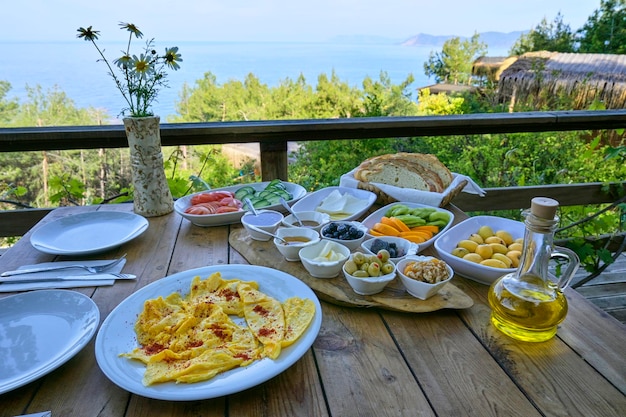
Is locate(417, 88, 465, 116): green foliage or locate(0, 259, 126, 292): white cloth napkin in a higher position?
locate(0, 259, 126, 292): white cloth napkin

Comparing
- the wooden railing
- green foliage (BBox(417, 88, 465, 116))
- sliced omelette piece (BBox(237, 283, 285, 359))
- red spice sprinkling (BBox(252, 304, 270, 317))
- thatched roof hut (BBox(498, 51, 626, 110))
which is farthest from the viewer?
green foliage (BBox(417, 88, 465, 116))

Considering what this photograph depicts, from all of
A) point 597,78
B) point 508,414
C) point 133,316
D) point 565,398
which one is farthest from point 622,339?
point 597,78

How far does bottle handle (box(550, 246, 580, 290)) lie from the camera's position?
0.81 metres

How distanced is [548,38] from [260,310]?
1361 cm

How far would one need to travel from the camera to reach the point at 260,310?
906 millimetres

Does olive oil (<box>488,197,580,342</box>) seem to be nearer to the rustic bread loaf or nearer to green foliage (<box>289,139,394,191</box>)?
the rustic bread loaf

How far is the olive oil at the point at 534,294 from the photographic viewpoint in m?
0.82

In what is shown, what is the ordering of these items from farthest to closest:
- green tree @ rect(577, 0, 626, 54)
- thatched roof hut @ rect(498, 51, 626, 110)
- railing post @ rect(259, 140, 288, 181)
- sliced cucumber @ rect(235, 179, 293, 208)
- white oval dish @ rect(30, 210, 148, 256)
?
green tree @ rect(577, 0, 626, 54) < thatched roof hut @ rect(498, 51, 626, 110) < railing post @ rect(259, 140, 288, 181) < sliced cucumber @ rect(235, 179, 293, 208) < white oval dish @ rect(30, 210, 148, 256)

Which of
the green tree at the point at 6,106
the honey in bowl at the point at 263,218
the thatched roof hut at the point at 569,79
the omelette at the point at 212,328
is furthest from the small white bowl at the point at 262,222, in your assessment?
the green tree at the point at 6,106

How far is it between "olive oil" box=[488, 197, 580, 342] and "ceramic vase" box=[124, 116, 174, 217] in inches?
49.8

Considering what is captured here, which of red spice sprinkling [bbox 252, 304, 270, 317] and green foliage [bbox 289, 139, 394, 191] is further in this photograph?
green foliage [bbox 289, 139, 394, 191]

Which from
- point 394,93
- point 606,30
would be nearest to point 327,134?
point 394,93

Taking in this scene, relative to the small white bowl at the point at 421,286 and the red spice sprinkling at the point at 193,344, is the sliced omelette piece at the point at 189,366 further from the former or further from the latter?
the small white bowl at the point at 421,286

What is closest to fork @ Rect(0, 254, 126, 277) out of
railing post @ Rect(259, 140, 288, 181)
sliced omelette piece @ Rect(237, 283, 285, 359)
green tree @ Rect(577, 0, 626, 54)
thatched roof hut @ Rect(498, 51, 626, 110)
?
sliced omelette piece @ Rect(237, 283, 285, 359)
